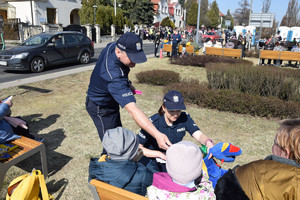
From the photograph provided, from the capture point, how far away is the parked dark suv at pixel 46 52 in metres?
10.8

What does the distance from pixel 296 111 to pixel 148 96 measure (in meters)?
4.17

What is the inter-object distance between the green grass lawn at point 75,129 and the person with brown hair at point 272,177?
7.27 feet

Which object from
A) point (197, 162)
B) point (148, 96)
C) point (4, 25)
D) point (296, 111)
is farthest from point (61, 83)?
point (4, 25)

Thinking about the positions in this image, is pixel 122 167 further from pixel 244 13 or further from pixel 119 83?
pixel 244 13

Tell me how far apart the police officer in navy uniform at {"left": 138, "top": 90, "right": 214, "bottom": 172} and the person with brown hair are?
0.92 metres

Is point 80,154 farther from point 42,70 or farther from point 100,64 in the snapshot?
point 42,70

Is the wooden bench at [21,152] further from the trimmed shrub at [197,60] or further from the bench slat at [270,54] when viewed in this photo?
the bench slat at [270,54]

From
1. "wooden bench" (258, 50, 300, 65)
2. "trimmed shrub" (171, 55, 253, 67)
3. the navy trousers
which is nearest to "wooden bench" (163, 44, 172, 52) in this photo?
"trimmed shrub" (171, 55, 253, 67)

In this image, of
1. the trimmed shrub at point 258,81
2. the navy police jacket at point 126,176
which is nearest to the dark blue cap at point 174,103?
the navy police jacket at point 126,176

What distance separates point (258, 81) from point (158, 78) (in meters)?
3.61

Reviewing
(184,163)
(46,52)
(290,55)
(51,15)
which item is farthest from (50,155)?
(51,15)

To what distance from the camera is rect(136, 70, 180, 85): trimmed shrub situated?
9.35 metres

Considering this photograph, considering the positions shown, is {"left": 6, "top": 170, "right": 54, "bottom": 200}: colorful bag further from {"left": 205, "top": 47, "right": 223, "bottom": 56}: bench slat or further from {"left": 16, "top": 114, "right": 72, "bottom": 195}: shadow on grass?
{"left": 205, "top": 47, "right": 223, "bottom": 56}: bench slat

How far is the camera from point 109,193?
1.90 m
